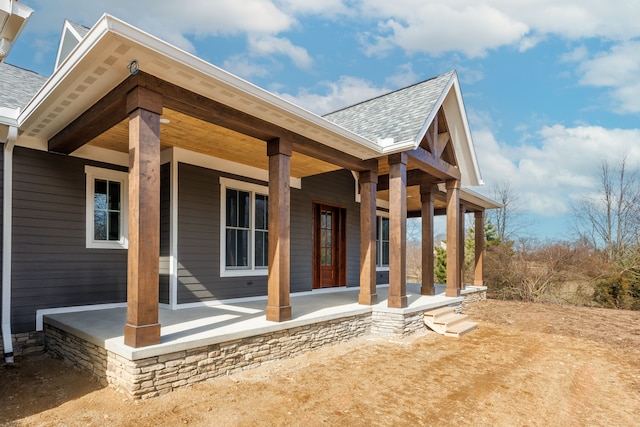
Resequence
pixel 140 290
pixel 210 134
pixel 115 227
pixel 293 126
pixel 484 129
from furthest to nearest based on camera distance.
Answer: pixel 484 129 → pixel 115 227 → pixel 210 134 → pixel 293 126 → pixel 140 290

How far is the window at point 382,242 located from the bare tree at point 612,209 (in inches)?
426

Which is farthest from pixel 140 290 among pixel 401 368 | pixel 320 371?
pixel 401 368

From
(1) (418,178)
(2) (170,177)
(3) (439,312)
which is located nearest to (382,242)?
(1) (418,178)

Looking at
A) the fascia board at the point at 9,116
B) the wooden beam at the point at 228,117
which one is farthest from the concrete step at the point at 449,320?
the fascia board at the point at 9,116

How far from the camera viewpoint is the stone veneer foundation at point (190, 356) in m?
3.32

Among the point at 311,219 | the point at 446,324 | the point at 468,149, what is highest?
the point at 468,149

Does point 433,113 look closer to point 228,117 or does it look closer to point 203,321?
point 228,117

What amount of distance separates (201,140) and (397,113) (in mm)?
3774

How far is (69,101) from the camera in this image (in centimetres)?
405

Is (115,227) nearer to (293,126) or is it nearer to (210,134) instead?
(210,134)

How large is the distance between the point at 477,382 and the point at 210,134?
448 centimetres

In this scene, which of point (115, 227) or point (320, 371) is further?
point (115, 227)

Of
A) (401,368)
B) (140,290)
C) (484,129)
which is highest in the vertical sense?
(484,129)

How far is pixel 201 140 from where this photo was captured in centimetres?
558
